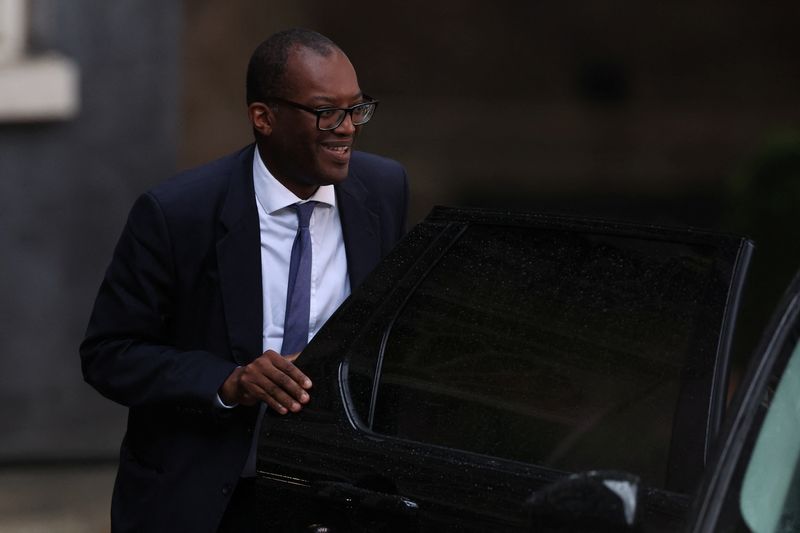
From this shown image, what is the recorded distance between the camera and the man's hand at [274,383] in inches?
124

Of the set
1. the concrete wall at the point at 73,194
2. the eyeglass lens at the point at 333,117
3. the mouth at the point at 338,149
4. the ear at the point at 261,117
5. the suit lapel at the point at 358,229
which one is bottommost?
the concrete wall at the point at 73,194

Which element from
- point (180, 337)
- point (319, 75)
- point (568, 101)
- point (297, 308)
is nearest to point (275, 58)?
point (319, 75)

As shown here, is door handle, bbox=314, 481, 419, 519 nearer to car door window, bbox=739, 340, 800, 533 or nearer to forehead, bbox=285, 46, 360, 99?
car door window, bbox=739, 340, 800, 533

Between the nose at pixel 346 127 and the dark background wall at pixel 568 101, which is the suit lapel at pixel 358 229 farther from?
the dark background wall at pixel 568 101

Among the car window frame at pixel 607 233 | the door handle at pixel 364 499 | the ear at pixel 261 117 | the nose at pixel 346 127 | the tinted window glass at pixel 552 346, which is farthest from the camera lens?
the ear at pixel 261 117

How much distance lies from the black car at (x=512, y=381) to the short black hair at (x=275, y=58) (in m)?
0.45

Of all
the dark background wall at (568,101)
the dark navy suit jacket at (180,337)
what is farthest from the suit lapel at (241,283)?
the dark background wall at (568,101)

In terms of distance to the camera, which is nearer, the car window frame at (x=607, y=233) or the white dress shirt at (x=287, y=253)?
the car window frame at (x=607, y=233)

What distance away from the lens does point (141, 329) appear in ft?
11.4

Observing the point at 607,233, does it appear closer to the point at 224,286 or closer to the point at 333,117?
the point at 333,117

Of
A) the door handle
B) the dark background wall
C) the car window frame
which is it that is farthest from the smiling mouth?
the dark background wall

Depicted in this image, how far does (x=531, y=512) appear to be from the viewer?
2.35m

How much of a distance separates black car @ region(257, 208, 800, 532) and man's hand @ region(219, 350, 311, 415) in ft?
0.09

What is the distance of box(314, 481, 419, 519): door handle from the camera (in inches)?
113
